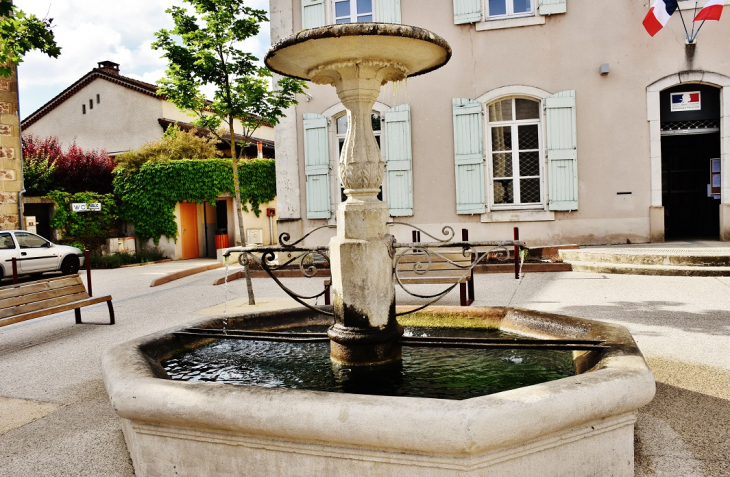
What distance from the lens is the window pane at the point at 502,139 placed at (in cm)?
1213

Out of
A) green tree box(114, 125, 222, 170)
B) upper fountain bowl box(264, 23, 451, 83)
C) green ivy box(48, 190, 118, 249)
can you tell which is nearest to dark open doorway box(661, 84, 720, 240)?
upper fountain bowl box(264, 23, 451, 83)

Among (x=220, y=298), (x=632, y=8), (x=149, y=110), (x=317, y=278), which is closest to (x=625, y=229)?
(x=632, y=8)

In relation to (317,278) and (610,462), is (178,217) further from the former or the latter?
(610,462)

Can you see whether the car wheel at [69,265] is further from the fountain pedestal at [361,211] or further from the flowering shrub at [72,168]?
the fountain pedestal at [361,211]

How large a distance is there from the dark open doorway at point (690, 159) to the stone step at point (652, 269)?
11.8 ft

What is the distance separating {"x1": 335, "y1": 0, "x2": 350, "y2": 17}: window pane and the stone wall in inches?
343

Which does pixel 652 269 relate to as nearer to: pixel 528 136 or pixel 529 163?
pixel 529 163

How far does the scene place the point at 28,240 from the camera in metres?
14.5

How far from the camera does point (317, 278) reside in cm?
1077

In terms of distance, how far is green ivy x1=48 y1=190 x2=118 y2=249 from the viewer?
1725 cm

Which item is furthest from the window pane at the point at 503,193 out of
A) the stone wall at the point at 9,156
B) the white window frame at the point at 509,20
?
the stone wall at the point at 9,156

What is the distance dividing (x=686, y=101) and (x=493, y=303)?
23.8 feet

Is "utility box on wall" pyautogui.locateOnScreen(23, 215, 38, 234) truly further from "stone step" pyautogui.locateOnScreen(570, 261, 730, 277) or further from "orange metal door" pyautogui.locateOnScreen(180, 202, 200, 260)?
"stone step" pyautogui.locateOnScreen(570, 261, 730, 277)

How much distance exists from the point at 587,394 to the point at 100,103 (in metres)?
25.3
